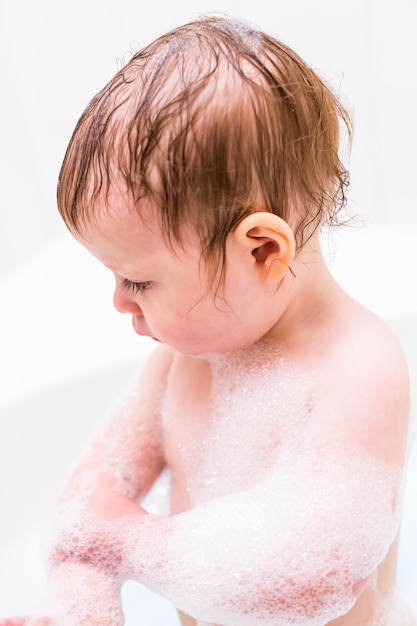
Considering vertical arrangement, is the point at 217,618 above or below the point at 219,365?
below

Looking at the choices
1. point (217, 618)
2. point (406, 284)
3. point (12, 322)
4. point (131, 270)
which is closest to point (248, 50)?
point (131, 270)

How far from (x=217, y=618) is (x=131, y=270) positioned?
1.21 feet

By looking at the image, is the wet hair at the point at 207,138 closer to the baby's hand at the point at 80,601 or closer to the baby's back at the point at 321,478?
the baby's back at the point at 321,478

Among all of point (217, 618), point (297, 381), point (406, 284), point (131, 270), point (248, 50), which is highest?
point (248, 50)

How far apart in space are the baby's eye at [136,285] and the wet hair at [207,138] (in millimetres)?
69

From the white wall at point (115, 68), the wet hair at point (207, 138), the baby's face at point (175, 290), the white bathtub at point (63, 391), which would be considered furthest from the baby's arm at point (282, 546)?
the white wall at point (115, 68)

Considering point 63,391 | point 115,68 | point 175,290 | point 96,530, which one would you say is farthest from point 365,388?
point 115,68

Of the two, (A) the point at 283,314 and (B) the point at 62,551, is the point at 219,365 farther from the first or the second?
(B) the point at 62,551

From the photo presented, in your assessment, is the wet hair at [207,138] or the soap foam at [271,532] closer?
the wet hair at [207,138]

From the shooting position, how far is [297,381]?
0.86 meters

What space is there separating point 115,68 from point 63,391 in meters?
0.66

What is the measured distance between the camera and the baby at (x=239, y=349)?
0.70 meters

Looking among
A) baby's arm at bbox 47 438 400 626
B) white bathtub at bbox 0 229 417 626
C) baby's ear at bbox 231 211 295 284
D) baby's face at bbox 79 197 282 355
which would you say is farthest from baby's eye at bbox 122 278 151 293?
white bathtub at bbox 0 229 417 626

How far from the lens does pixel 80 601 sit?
0.85 m
